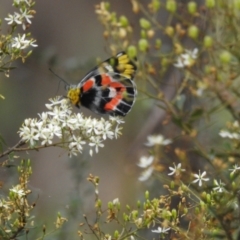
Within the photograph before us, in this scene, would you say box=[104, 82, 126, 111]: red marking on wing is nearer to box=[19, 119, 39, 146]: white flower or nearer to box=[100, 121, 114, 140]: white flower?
box=[100, 121, 114, 140]: white flower

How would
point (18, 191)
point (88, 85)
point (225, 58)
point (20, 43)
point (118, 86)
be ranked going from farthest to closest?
point (88, 85)
point (118, 86)
point (20, 43)
point (18, 191)
point (225, 58)

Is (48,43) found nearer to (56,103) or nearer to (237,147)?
(56,103)

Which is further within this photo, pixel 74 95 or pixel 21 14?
pixel 74 95

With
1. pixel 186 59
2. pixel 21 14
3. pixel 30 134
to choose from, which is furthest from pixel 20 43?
pixel 186 59

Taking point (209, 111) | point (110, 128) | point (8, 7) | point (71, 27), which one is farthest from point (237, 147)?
point (71, 27)

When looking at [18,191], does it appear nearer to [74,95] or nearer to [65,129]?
[65,129]

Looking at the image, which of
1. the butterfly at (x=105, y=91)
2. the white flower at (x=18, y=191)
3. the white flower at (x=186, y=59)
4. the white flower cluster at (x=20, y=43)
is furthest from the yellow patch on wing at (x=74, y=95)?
the white flower at (x=186, y=59)
